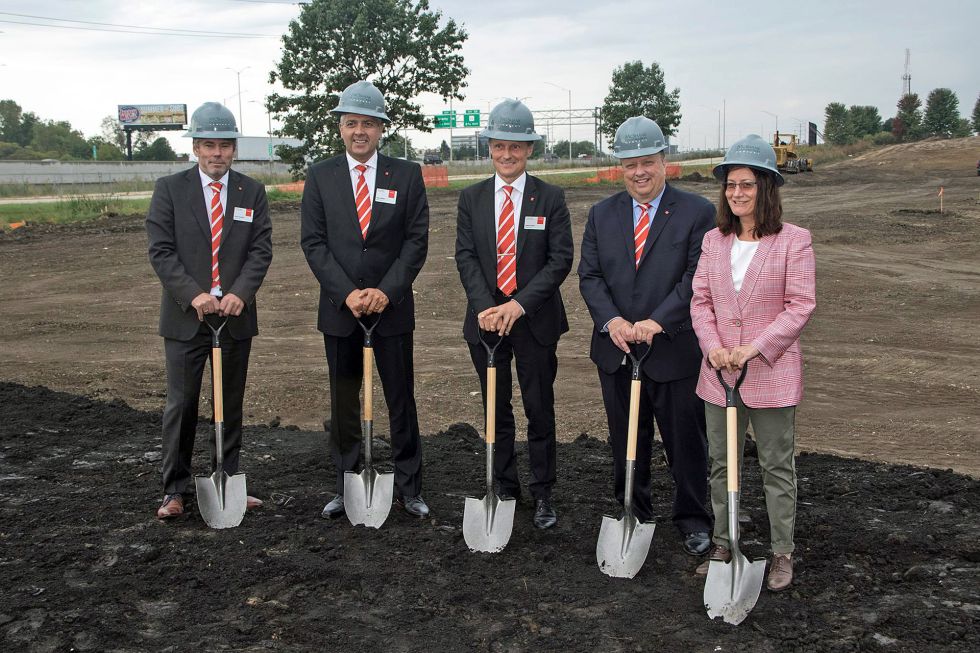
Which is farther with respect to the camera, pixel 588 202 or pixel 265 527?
pixel 588 202

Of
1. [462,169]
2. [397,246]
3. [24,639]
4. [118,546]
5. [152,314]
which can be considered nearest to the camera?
[24,639]

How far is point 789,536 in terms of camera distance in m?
4.35

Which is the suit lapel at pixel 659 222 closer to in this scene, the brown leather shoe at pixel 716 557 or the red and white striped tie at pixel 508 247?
the red and white striped tie at pixel 508 247

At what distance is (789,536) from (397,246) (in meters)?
2.62

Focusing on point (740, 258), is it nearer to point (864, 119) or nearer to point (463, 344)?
point (463, 344)

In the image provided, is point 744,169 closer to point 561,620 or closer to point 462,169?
point 561,620

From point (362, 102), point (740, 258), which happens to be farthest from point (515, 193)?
point (740, 258)

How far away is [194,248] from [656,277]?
2.65 meters

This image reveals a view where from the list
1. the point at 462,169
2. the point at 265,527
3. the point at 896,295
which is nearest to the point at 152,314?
the point at 265,527

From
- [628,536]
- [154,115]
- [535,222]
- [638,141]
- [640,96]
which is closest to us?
[628,536]

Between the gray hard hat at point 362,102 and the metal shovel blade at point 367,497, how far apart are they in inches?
78.5

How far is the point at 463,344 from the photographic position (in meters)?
11.5

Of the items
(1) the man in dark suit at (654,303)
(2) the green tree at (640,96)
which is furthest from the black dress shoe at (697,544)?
(2) the green tree at (640,96)

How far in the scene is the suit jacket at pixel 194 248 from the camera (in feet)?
17.7
